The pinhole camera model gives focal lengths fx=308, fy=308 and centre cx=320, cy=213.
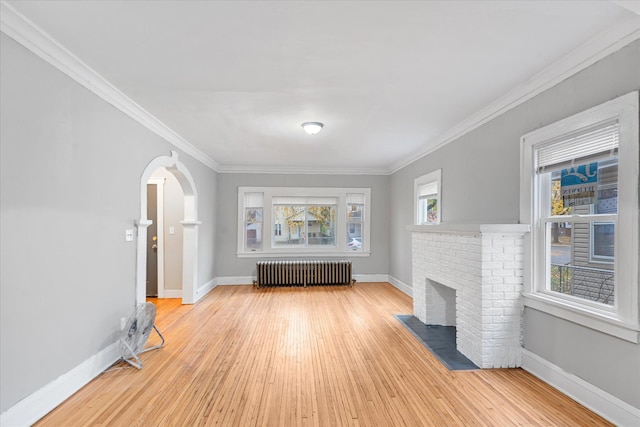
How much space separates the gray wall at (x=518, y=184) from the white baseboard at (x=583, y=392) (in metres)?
0.04

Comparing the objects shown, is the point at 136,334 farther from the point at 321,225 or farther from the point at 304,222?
the point at 321,225

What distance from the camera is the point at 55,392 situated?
2295 millimetres

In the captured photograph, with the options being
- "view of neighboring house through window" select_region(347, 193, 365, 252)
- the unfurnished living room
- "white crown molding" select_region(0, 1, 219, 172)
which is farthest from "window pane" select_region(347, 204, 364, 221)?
"white crown molding" select_region(0, 1, 219, 172)

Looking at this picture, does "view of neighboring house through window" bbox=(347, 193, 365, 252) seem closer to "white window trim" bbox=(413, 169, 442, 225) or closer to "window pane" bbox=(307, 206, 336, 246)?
"window pane" bbox=(307, 206, 336, 246)

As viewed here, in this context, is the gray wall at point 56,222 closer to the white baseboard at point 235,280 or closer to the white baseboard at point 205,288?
the white baseboard at point 205,288

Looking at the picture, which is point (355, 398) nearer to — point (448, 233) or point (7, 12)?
point (448, 233)

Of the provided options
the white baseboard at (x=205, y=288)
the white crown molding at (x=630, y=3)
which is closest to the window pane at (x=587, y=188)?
the white crown molding at (x=630, y=3)

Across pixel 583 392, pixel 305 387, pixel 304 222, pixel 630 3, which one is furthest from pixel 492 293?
pixel 304 222

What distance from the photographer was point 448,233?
141 inches

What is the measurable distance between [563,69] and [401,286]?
4674 mm

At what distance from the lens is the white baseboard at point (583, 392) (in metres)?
2.01

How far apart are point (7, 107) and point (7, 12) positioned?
554 millimetres

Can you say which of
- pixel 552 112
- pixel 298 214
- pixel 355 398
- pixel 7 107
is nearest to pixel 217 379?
pixel 355 398

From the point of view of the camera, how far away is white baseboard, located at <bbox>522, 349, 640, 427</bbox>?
2012 mm
